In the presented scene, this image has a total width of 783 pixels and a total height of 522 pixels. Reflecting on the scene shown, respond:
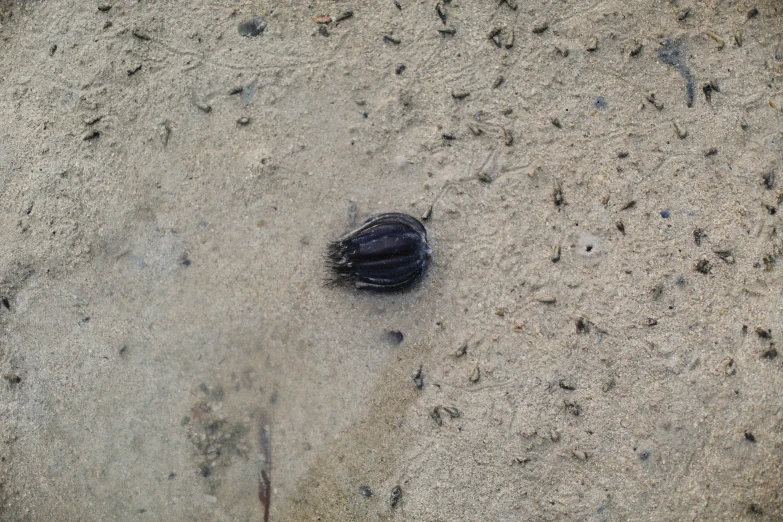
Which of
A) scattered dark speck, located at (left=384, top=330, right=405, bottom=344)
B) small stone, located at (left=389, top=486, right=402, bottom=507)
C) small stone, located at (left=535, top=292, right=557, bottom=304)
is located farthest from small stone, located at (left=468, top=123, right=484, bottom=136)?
small stone, located at (left=389, top=486, right=402, bottom=507)

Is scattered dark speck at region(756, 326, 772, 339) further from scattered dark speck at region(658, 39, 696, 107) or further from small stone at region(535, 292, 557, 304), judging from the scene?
scattered dark speck at region(658, 39, 696, 107)

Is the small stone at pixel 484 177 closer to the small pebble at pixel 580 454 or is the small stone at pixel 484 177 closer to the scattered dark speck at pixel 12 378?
the small pebble at pixel 580 454

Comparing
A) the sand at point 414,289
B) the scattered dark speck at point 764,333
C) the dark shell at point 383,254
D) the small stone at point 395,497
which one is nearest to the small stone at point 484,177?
the sand at point 414,289

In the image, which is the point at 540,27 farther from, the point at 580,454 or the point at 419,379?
the point at 580,454

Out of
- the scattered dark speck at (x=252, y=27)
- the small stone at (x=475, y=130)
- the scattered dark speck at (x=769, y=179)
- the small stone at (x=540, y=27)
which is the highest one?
the scattered dark speck at (x=252, y=27)

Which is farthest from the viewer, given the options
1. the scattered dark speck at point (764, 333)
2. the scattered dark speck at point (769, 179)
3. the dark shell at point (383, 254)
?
the scattered dark speck at point (769, 179)

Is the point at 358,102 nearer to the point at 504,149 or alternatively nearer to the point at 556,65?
the point at 504,149

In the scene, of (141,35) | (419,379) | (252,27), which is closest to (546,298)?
(419,379)
